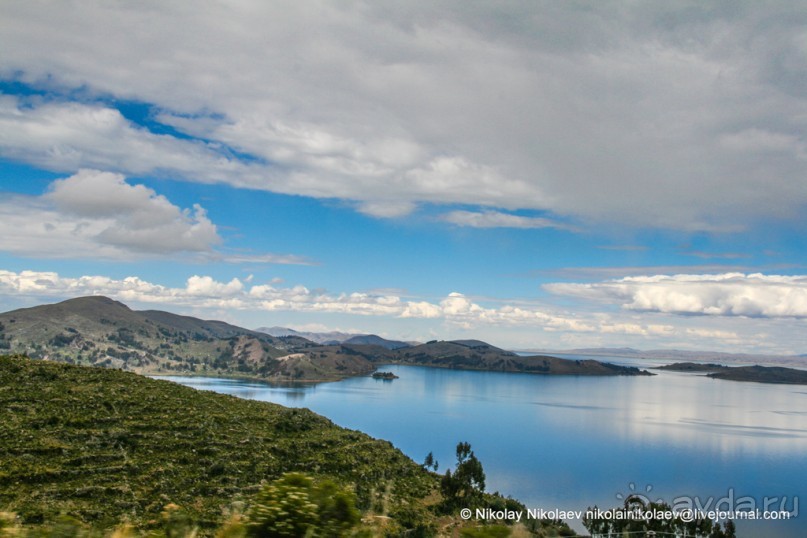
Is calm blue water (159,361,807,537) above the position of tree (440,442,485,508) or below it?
below

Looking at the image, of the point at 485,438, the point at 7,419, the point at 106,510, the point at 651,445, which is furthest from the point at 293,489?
the point at 651,445

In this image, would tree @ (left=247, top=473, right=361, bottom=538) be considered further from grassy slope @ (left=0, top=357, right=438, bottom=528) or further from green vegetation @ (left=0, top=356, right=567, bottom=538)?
→ grassy slope @ (left=0, top=357, right=438, bottom=528)

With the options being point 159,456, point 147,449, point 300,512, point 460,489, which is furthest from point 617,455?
point 300,512

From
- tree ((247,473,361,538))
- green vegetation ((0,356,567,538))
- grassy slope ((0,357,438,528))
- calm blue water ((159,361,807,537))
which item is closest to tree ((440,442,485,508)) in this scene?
green vegetation ((0,356,567,538))

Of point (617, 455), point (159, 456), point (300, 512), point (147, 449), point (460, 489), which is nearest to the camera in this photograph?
point (300, 512)

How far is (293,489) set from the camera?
25.0ft

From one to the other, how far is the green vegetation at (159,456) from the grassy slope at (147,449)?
0.32 ft

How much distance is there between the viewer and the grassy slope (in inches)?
1193

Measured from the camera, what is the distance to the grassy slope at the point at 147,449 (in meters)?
30.3

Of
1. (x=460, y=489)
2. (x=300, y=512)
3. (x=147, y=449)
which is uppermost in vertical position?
(x=300, y=512)

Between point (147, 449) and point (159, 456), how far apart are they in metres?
1.50

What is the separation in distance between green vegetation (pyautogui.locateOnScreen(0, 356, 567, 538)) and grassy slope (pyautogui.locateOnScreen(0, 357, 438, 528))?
3.8 inches

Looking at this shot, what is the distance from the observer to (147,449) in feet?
129

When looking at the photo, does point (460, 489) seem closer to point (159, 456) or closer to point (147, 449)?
point (159, 456)
